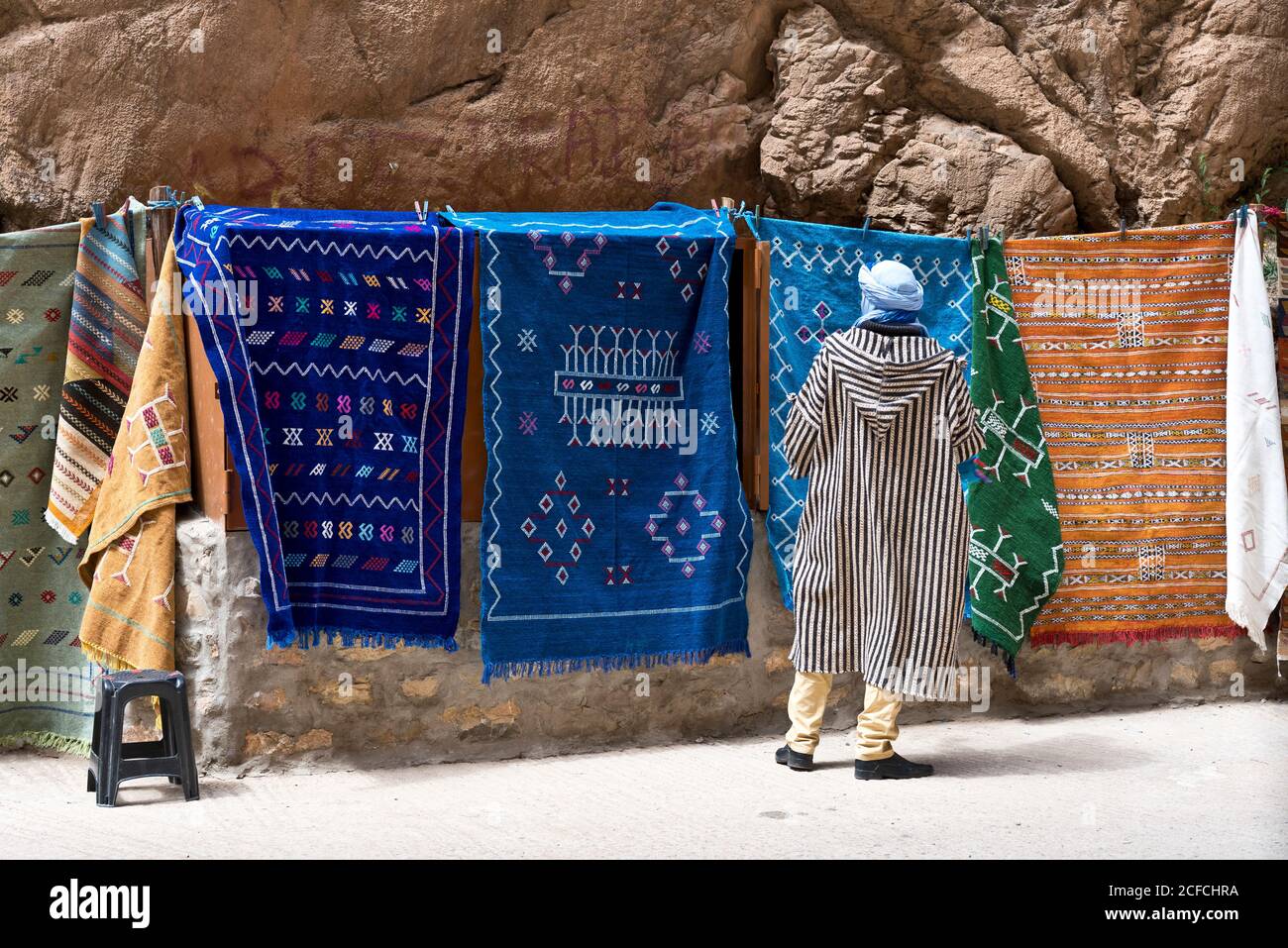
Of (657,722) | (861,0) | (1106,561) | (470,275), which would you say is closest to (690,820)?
(657,722)

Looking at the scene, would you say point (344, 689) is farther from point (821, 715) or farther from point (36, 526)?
point (821, 715)

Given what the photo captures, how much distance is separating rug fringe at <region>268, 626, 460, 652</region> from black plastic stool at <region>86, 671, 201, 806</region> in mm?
412

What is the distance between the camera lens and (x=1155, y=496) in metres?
6.26

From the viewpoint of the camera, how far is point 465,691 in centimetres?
538

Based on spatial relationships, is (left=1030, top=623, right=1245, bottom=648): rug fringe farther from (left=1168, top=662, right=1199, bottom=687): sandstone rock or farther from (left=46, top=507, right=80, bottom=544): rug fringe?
(left=46, top=507, right=80, bottom=544): rug fringe

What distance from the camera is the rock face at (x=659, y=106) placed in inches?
234

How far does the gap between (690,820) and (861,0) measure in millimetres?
4016

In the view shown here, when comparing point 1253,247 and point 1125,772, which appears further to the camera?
point 1253,247

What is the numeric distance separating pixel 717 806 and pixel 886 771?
2.39ft

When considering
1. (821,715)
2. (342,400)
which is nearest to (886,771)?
(821,715)

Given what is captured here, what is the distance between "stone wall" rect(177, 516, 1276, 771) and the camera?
5.07 m

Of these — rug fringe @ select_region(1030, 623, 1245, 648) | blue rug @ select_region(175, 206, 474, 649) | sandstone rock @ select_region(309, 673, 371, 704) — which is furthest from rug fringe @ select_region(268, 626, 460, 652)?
rug fringe @ select_region(1030, 623, 1245, 648)

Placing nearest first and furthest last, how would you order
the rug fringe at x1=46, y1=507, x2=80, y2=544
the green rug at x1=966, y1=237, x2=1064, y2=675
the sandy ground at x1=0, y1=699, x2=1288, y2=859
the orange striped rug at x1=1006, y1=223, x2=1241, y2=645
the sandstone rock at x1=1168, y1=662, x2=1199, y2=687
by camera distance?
the sandy ground at x1=0, y1=699, x2=1288, y2=859, the rug fringe at x1=46, y1=507, x2=80, y2=544, the green rug at x1=966, y1=237, x2=1064, y2=675, the orange striped rug at x1=1006, y1=223, x2=1241, y2=645, the sandstone rock at x1=1168, y1=662, x2=1199, y2=687

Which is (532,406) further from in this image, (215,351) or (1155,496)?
(1155,496)
